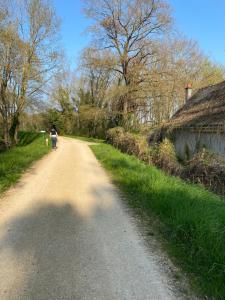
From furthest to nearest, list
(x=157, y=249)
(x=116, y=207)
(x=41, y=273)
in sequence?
1. (x=116, y=207)
2. (x=157, y=249)
3. (x=41, y=273)

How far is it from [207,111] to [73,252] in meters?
16.2

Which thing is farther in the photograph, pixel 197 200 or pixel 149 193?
pixel 149 193


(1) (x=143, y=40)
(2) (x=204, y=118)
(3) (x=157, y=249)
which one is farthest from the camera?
(1) (x=143, y=40)

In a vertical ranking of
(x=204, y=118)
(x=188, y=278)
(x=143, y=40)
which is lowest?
(x=188, y=278)

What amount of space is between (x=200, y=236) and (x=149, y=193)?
3.18 m

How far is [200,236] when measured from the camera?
5219 millimetres

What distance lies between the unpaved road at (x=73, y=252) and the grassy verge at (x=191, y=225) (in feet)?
1.53

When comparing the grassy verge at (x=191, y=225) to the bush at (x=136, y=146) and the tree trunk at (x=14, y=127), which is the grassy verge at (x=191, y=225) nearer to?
the bush at (x=136, y=146)

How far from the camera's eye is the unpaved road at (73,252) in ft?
12.8

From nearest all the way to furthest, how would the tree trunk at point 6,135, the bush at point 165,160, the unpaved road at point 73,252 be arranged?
the unpaved road at point 73,252
the bush at point 165,160
the tree trunk at point 6,135

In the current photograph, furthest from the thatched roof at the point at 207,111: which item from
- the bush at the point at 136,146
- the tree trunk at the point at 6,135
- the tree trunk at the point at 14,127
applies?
the tree trunk at the point at 14,127

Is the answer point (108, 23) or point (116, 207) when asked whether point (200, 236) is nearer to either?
point (116, 207)

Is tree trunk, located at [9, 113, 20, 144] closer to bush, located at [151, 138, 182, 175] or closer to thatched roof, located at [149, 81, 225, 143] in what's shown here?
thatched roof, located at [149, 81, 225, 143]

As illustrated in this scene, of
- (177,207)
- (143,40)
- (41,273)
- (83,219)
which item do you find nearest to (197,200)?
(177,207)
